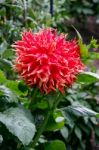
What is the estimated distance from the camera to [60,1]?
15.1 feet

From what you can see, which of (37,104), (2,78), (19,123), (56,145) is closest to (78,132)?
(56,145)

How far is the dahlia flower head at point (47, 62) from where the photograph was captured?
5.08 ft

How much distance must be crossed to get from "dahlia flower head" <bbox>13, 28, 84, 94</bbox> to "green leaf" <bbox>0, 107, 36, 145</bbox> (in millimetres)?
108

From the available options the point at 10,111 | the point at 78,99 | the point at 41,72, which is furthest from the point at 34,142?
the point at 78,99

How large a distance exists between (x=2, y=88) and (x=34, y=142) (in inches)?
10.2

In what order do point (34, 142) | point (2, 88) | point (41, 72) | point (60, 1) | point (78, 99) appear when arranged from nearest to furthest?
point (41, 72) < point (2, 88) < point (34, 142) < point (78, 99) < point (60, 1)

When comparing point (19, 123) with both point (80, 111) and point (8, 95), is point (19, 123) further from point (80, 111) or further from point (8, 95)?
point (80, 111)

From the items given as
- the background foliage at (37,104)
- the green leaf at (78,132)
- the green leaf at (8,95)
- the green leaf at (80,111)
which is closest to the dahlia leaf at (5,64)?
the background foliage at (37,104)

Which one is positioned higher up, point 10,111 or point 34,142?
point 10,111

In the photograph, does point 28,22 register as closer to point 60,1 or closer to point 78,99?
point 78,99

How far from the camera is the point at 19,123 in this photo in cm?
155

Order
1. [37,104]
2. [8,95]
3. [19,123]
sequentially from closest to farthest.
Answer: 1. [19,123]
2. [8,95]
3. [37,104]

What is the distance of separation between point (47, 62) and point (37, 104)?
29 centimetres

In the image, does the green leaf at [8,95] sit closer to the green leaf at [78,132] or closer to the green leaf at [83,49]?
the green leaf at [83,49]
